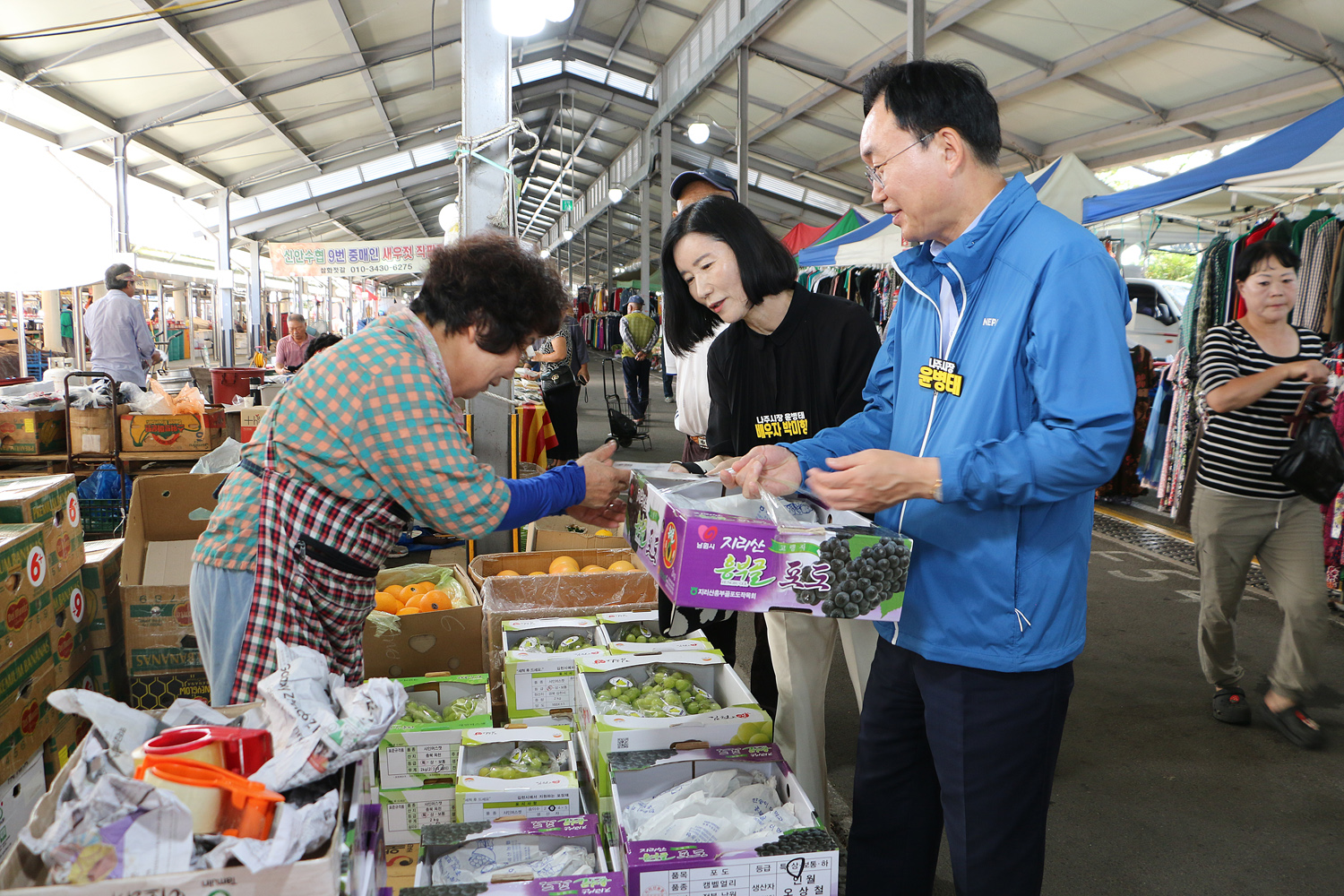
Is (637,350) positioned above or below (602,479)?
above

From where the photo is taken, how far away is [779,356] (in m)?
2.28

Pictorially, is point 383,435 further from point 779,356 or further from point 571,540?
point 571,540

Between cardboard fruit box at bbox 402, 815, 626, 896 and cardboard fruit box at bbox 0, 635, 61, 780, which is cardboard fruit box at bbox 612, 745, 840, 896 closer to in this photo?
cardboard fruit box at bbox 402, 815, 626, 896

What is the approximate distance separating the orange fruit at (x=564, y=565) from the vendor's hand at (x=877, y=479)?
2.10 m

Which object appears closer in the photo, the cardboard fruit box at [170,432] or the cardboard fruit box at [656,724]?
the cardboard fruit box at [656,724]

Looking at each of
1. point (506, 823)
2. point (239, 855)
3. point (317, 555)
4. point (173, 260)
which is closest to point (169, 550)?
point (317, 555)

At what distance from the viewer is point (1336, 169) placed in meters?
3.95

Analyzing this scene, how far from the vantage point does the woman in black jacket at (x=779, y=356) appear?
2.21m

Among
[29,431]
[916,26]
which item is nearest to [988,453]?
[29,431]

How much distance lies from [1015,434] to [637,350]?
10.6 metres

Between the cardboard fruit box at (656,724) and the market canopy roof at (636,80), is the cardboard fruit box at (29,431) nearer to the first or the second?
the market canopy roof at (636,80)

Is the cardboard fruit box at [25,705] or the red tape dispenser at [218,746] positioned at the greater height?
the red tape dispenser at [218,746]

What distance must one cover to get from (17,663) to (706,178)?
2.41 m

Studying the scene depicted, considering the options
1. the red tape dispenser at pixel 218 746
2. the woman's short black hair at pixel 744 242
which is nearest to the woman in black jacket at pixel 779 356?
the woman's short black hair at pixel 744 242
